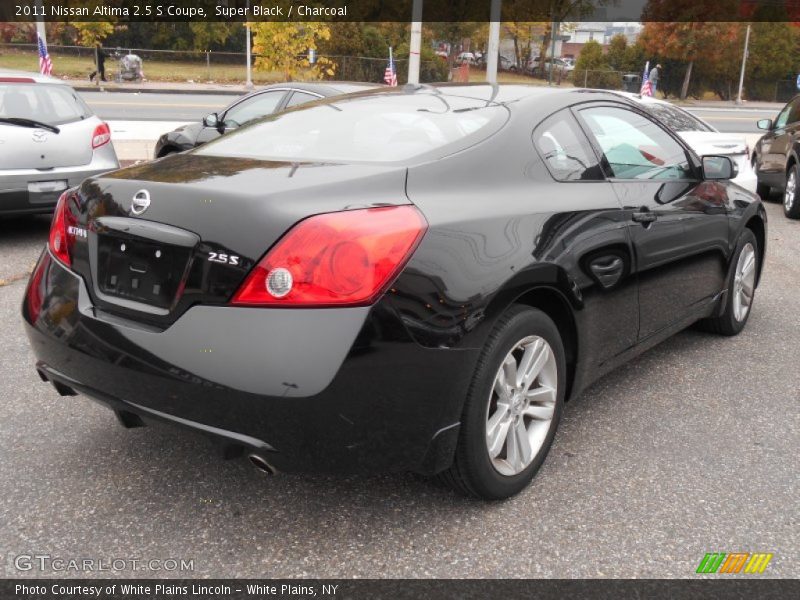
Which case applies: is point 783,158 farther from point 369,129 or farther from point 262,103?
point 369,129

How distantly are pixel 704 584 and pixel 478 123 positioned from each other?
1.82 metres

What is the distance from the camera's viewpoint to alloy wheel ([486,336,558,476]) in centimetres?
280

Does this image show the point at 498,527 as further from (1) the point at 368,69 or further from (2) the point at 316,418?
(1) the point at 368,69

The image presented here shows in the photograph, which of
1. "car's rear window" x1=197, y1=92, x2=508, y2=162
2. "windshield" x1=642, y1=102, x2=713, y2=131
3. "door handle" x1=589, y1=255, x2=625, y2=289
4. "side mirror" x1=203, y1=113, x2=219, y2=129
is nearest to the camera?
"car's rear window" x1=197, y1=92, x2=508, y2=162

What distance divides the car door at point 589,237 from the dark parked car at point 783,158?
25.3 feet

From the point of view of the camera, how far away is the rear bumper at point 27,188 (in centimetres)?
658

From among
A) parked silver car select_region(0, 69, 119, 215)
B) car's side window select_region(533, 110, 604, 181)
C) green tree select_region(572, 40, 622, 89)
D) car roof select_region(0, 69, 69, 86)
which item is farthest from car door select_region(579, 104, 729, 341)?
green tree select_region(572, 40, 622, 89)

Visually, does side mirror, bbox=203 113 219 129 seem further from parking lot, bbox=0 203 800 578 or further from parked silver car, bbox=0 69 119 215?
parking lot, bbox=0 203 800 578

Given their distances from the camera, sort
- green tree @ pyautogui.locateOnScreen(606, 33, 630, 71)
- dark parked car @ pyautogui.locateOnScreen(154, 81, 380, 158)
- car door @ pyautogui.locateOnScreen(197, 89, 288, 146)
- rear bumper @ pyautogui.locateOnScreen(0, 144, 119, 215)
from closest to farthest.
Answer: rear bumper @ pyautogui.locateOnScreen(0, 144, 119, 215) < dark parked car @ pyautogui.locateOnScreen(154, 81, 380, 158) < car door @ pyautogui.locateOnScreen(197, 89, 288, 146) < green tree @ pyautogui.locateOnScreen(606, 33, 630, 71)

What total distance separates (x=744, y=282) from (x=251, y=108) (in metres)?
6.24

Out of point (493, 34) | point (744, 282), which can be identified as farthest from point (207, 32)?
point (744, 282)

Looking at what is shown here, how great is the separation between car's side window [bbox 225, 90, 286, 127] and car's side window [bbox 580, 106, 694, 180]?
19.0 ft

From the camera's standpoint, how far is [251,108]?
30.7 ft

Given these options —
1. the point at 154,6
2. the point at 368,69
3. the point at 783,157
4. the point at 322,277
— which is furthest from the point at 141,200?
the point at 154,6
